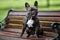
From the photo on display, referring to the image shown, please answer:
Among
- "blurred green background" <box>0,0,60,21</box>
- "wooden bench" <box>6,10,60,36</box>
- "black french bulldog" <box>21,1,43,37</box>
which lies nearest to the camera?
"black french bulldog" <box>21,1,43,37</box>

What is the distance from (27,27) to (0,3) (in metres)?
1.11

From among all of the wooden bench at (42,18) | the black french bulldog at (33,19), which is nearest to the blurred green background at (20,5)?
the wooden bench at (42,18)

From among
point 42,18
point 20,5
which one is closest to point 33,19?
point 42,18

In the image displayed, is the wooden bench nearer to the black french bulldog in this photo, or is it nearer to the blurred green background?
the blurred green background

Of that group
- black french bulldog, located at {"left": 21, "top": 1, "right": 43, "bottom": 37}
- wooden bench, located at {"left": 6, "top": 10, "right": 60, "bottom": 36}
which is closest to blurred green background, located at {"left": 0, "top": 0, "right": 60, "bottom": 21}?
wooden bench, located at {"left": 6, "top": 10, "right": 60, "bottom": 36}

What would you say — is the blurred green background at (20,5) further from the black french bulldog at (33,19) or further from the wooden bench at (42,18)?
the black french bulldog at (33,19)

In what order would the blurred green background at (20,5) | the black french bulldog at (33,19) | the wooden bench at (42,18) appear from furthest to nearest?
the blurred green background at (20,5), the wooden bench at (42,18), the black french bulldog at (33,19)

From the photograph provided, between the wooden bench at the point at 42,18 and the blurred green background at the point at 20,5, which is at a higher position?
the blurred green background at the point at 20,5

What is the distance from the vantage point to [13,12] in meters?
3.03

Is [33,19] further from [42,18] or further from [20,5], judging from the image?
[20,5]

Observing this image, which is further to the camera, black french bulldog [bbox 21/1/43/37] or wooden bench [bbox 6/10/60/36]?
wooden bench [bbox 6/10/60/36]

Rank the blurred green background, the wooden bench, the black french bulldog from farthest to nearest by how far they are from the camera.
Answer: the blurred green background → the wooden bench → the black french bulldog

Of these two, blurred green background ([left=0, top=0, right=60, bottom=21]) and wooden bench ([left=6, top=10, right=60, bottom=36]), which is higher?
blurred green background ([left=0, top=0, right=60, bottom=21])

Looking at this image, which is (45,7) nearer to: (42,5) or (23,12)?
(42,5)
